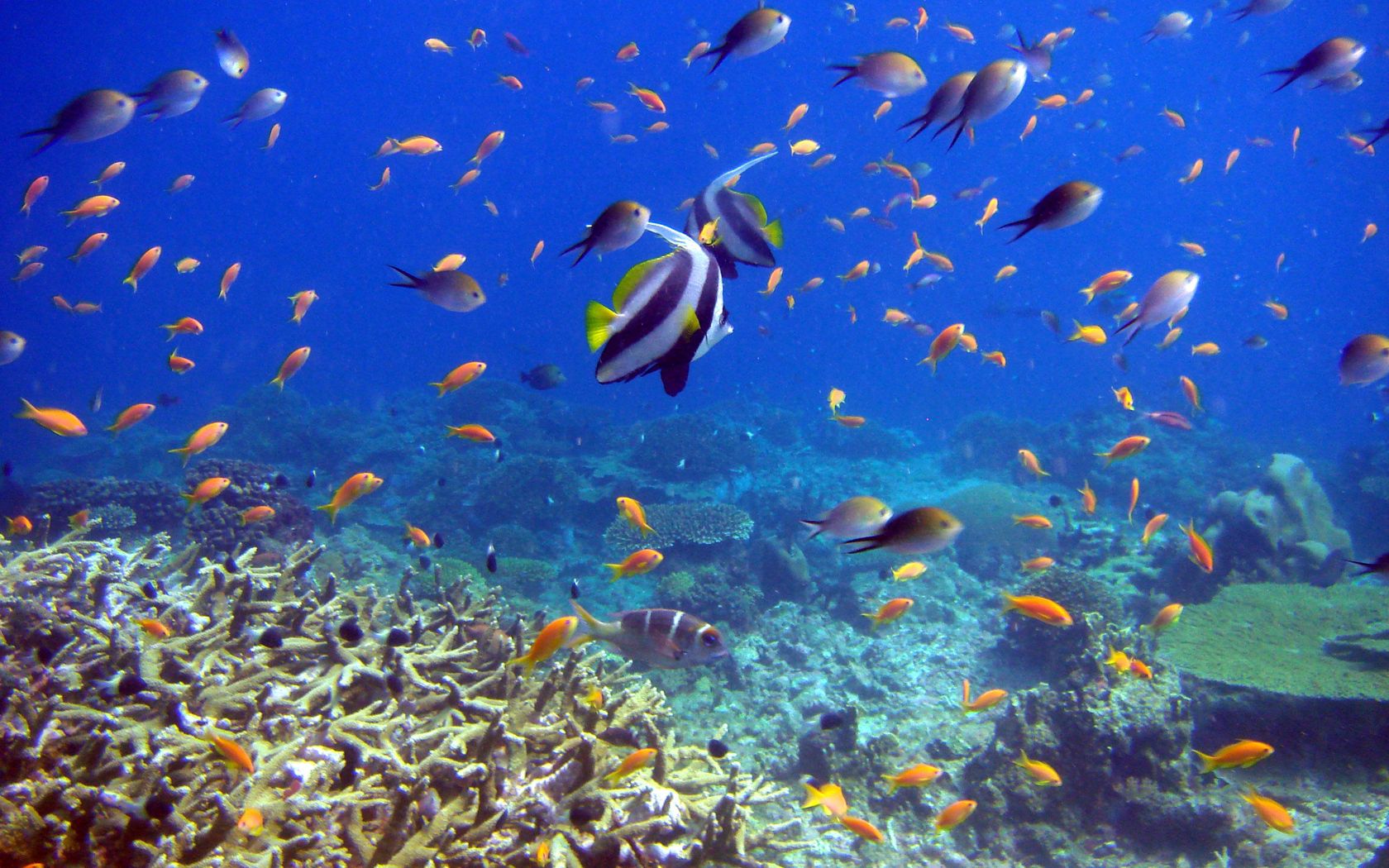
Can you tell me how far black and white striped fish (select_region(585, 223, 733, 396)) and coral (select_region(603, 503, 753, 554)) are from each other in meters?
9.21

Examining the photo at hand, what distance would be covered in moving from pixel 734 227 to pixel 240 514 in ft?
29.6

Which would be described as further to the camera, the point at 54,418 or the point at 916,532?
the point at 54,418

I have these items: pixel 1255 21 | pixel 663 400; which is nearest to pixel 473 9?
pixel 663 400

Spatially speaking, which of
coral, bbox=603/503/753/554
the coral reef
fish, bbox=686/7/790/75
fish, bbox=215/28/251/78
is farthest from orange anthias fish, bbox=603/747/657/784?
the coral reef

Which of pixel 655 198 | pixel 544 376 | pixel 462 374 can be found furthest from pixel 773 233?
pixel 655 198

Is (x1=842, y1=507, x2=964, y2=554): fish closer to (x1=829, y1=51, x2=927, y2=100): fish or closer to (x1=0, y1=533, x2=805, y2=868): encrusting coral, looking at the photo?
(x1=0, y1=533, x2=805, y2=868): encrusting coral

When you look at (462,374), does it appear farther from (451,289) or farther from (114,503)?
(114,503)

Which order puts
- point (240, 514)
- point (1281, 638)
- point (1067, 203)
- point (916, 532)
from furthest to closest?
1. point (240, 514)
2. point (1281, 638)
3. point (1067, 203)
4. point (916, 532)

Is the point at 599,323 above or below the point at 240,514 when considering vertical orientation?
above

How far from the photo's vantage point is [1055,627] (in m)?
7.20

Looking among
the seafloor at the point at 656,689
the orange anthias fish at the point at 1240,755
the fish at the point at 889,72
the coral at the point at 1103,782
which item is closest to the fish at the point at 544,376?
the seafloor at the point at 656,689

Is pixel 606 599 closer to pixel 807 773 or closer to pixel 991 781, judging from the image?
pixel 807 773

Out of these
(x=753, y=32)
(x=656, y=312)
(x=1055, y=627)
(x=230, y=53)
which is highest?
(x=753, y=32)

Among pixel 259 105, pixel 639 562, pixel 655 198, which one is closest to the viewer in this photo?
pixel 639 562
